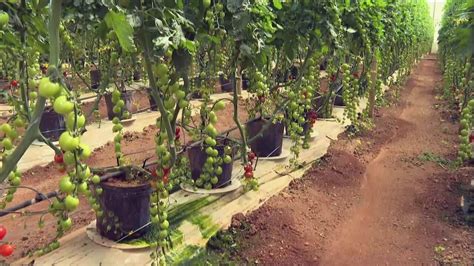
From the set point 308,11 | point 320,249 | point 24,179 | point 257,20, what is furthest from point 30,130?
point 24,179

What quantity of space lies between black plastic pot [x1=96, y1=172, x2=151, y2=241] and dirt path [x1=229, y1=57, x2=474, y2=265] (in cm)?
68

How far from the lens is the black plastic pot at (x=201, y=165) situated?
349 centimetres

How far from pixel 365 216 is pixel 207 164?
151 centimetres

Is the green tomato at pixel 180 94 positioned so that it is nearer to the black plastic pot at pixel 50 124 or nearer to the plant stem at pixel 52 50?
the plant stem at pixel 52 50

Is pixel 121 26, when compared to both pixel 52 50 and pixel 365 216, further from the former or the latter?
pixel 365 216

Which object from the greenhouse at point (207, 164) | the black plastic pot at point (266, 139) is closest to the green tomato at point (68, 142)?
the greenhouse at point (207, 164)

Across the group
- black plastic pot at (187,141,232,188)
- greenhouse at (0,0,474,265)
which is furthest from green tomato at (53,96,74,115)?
black plastic pot at (187,141,232,188)

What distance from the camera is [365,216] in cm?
354

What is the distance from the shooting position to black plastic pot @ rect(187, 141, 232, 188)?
3.49 m

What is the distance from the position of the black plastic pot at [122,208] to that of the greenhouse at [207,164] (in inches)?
0.4

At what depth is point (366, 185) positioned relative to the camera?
4203 mm

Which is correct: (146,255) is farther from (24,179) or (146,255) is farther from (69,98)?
(24,179)

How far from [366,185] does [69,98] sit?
3691 mm

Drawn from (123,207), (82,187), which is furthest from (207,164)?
(82,187)
